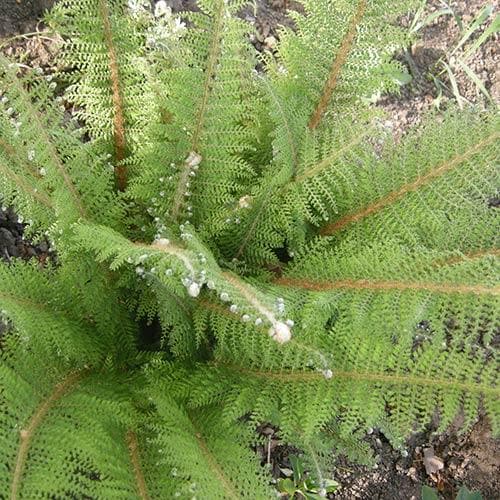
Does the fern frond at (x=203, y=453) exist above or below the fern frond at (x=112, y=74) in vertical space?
below

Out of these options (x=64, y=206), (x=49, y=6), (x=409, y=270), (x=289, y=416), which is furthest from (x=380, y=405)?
(x=49, y=6)

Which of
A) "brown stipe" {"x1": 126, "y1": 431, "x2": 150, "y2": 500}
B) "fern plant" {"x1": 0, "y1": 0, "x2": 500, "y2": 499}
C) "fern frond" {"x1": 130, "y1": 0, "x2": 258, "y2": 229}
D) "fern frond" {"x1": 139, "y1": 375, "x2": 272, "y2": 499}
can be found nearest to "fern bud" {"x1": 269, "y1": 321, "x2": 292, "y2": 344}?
"fern plant" {"x1": 0, "y1": 0, "x2": 500, "y2": 499}

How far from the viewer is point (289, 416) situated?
61.4 inches

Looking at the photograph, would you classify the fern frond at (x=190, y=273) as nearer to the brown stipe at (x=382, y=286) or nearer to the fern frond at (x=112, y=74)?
the brown stipe at (x=382, y=286)

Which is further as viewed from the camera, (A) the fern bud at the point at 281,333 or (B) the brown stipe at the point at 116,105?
(B) the brown stipe at the point at 116,105

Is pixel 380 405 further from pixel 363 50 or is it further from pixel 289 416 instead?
pixel 363 50

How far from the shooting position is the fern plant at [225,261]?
58.1 inches

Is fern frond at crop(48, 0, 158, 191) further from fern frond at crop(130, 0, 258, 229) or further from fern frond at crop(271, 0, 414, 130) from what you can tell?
fern frond at crop(271, 0, 414, 130)

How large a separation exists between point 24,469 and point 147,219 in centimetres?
82

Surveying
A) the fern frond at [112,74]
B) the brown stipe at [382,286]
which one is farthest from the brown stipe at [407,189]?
the fern frond at [112,74]

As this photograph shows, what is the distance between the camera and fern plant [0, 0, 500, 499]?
1.48m

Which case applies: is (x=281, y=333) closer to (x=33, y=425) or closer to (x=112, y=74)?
(x=33, y=425)

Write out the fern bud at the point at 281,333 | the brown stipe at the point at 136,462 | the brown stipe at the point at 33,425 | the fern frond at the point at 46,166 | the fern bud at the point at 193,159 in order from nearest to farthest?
the fern bud at the point at 281,333 → the brown stipe at the point at 33,425 → the brown stipe at the point at 136,462 → the fern frond at the point at 46,166 → the fern bud at the point at 193,159

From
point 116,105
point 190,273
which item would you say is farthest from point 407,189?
point 116,105
